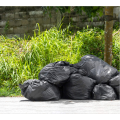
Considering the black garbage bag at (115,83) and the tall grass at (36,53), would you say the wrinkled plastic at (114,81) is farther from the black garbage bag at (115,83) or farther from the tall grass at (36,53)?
the tall grass at (36,53)

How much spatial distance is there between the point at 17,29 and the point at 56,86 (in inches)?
108

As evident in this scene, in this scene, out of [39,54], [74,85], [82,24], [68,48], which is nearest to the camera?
[74,85]

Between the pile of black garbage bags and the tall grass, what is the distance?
0.89 metres

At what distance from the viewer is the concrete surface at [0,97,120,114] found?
242 centimetres

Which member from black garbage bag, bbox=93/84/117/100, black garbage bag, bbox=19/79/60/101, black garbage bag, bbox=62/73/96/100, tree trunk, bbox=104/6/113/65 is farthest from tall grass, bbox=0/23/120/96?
black garbage bag, bbox=93/84/117/100

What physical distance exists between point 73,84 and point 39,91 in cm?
56

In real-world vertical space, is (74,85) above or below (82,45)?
below

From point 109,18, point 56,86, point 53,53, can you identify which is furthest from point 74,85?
point 109,18

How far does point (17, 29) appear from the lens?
5125 mm

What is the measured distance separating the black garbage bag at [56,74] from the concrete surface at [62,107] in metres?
0.32

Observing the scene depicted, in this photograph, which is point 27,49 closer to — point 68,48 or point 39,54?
point 39,54

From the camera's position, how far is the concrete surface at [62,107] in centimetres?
242

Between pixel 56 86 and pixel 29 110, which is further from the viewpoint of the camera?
pixel 56 86

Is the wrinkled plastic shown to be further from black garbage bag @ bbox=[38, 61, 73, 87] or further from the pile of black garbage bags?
black garbage bag @ bbox=[38, 61, 73, 87]
